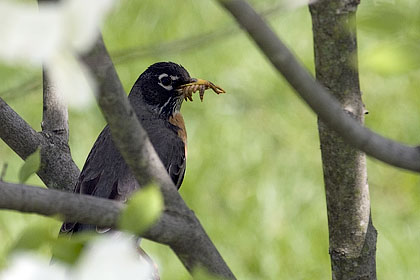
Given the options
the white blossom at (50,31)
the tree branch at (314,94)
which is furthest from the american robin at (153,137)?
the white blossom at (50,31)

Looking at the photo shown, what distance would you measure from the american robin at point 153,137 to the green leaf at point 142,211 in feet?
4.52

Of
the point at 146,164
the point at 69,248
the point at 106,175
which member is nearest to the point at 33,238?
the point at 69,248

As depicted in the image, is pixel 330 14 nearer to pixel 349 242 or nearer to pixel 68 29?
pixel 349 242

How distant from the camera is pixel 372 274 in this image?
144 centimetres

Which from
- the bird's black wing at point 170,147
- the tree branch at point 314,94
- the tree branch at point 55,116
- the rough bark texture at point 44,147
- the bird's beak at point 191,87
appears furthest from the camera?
the bird's beak at point 191,87

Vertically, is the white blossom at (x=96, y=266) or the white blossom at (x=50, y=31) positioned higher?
the white blossom at (x=50, y=31)

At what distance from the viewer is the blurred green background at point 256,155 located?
3570mm

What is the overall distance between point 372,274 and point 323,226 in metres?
2.29

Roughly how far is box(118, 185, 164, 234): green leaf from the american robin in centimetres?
138

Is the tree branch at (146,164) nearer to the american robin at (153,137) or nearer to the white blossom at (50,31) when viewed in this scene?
the white blossom at (50,31)

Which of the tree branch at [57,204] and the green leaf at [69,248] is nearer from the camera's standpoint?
the green leaf at [69,248]

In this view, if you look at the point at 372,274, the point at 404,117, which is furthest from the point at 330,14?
the point at 404,117

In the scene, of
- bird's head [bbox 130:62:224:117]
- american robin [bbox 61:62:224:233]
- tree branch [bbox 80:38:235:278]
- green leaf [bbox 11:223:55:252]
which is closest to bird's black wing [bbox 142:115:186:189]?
american robin [bbox 61:62:224:233]

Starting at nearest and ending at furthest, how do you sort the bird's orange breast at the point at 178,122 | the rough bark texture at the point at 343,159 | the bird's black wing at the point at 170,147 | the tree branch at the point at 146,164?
the tree branch at the point at 146,164, the rough bark texture at the point at 343,159, the bird's black wing at the point at 170,147, the bird's orange breast at the point at 178,122
